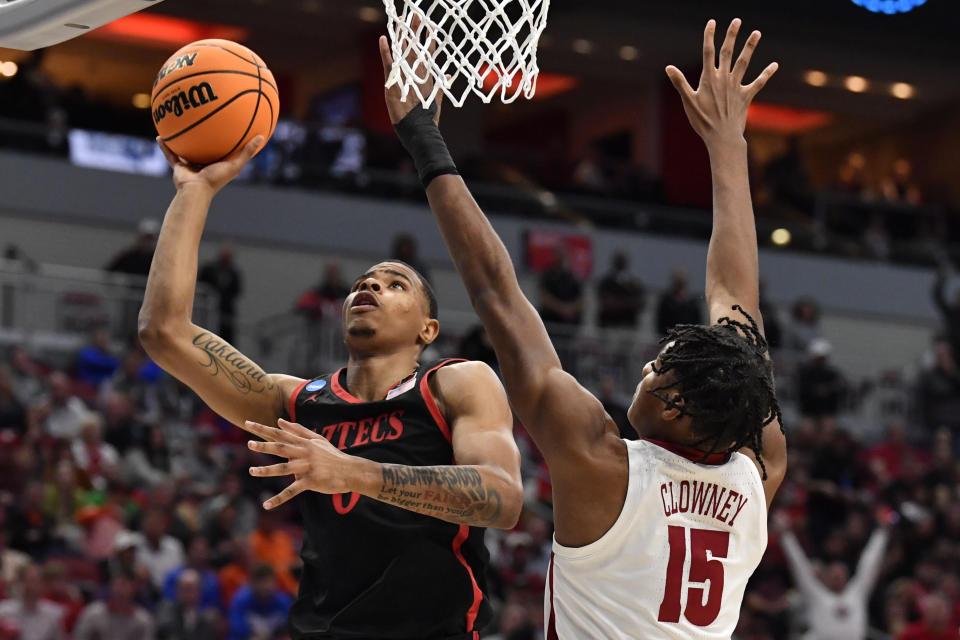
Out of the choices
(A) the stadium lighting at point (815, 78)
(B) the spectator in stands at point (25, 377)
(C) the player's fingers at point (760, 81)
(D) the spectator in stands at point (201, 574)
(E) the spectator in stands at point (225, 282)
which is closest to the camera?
(C) the player's fingers at point (760, 81)

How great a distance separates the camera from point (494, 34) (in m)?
4.88

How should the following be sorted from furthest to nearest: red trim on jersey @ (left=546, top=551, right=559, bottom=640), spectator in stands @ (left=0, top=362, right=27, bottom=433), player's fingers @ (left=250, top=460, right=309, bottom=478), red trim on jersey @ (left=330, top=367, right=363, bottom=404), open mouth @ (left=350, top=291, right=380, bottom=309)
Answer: spectator in stands @ (left=0, top=362, right=27, bottom=433) → open mouth @ (left=350, top=291, right=380, bottom=309) → red trim on jersey @ (left=330, top=367, right=363, bottom=404) → red trim on jersey @ (left=546, top=551, right=559, bottom=640) → player's fingers @ (left=250, top=460, right=309, bottom=478)

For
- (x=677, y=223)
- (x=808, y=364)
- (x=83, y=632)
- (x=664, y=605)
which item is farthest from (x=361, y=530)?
(x=677, y=223)

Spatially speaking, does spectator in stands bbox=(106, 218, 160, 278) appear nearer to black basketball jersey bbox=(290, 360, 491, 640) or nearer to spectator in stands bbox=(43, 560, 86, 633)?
spectator in stands bbox=(43, 560, 86, 633)

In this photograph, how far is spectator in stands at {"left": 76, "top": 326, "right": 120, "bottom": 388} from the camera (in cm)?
1270

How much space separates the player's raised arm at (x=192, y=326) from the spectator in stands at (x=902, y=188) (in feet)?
63.3

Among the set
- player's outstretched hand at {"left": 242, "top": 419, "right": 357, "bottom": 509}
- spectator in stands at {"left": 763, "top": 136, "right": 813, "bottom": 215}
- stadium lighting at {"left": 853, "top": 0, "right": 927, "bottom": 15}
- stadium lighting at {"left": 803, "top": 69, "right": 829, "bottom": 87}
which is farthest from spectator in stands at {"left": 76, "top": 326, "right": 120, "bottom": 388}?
stadium lighting at {"left": 803, "top": 69, "right": 829, "bottom": 87}

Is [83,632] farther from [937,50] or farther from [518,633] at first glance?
[937,50]

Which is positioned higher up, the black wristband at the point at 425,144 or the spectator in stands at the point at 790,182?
the spectator in stands at the point at 790,182

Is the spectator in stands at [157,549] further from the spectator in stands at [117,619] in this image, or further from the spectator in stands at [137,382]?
the spectator in stands at [137,382]

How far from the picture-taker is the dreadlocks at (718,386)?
3170 mm

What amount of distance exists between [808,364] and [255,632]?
8.42m

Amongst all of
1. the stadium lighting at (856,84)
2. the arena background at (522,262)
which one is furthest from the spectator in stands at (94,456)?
the stadium lighting at (856,84)

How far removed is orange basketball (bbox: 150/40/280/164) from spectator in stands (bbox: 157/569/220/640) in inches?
227
